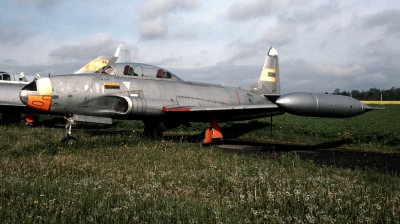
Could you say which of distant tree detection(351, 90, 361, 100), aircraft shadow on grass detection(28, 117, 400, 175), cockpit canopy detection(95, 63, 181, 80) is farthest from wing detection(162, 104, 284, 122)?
distant tree detection(351, 90, 361, 100)

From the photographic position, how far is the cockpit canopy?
1388cm

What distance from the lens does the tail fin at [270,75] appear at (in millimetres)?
20141

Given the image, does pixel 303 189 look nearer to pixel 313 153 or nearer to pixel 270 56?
pixel 313 153

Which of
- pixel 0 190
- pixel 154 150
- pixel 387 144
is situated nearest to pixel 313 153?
pixel 387 144

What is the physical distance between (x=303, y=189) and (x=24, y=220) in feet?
13.0

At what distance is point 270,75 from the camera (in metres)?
20.6

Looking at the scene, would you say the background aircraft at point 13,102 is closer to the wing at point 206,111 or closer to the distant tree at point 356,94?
the wing at point 206,111

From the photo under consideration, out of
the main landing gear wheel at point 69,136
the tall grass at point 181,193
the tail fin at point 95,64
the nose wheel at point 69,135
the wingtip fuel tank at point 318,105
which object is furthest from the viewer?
the tail fin at point 95,64

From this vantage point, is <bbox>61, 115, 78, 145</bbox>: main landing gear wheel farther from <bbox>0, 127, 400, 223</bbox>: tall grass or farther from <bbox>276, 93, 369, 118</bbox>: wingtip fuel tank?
<bbox>276, 93, 369, 118</bbox>: wingtip fuel tank

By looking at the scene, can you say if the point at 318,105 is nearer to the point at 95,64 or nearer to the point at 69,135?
the point at 69,135

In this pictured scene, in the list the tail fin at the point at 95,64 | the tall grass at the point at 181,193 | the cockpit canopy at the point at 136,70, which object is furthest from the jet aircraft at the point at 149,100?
the tail fin at the point at 95,64

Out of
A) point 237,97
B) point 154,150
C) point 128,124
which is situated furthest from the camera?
point 128,124

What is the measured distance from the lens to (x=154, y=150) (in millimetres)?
10570

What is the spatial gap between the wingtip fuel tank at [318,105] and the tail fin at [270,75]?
6.67 meters
